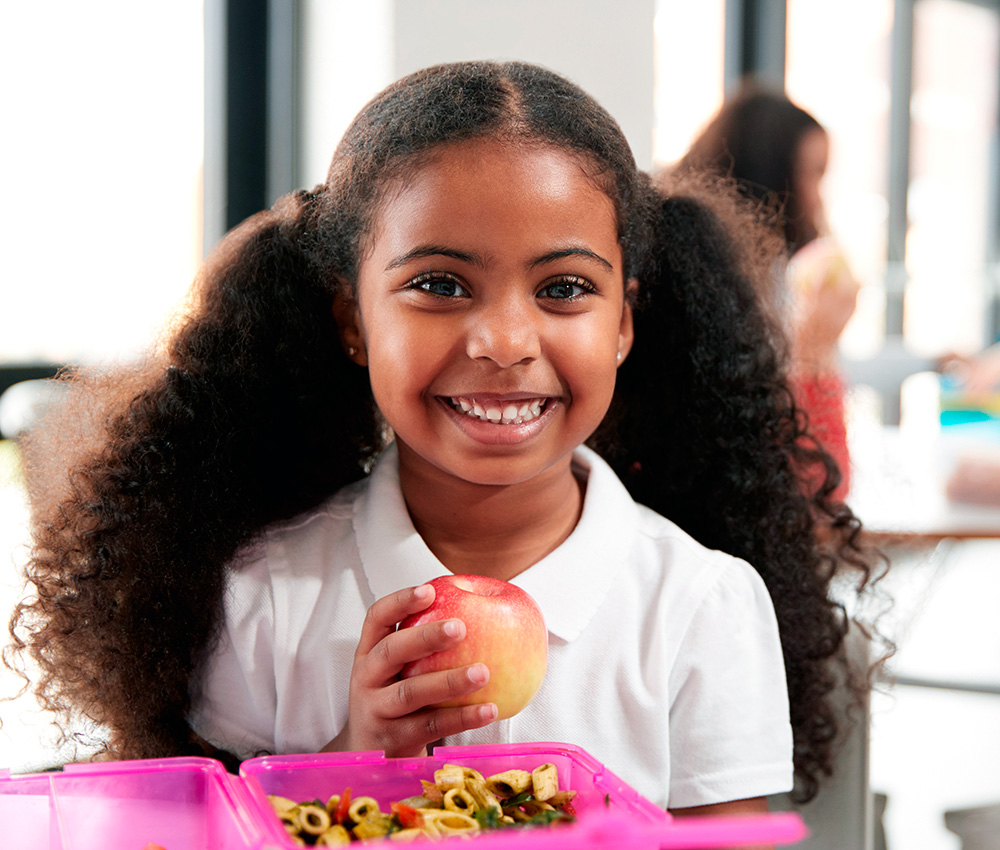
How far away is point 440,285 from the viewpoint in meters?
0.83

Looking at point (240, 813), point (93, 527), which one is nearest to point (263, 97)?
point (93, 527)

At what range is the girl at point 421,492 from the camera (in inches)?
32.6

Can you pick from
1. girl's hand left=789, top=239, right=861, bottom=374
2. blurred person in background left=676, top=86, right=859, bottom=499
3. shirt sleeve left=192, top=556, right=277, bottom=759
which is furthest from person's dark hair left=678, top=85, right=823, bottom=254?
shirt sleeve left=192, top=556, right=277, bottom=759

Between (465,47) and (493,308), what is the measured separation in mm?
1364

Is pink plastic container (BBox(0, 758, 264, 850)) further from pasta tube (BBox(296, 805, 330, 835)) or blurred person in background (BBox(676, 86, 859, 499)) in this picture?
blurred person in background (BBox(676, 86, 859, 499))

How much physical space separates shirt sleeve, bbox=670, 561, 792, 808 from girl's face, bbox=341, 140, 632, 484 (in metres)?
0.19

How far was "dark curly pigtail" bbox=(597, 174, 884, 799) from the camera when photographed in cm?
105

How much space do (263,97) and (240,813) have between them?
1958 mm

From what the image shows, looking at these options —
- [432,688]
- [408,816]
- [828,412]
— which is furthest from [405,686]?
[828,412]

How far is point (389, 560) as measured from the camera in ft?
2.96

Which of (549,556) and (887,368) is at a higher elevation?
(549,556)

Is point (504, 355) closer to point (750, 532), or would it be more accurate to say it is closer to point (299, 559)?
point (299, 559)

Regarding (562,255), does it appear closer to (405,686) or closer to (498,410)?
(498,410)

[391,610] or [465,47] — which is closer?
[391,610]
